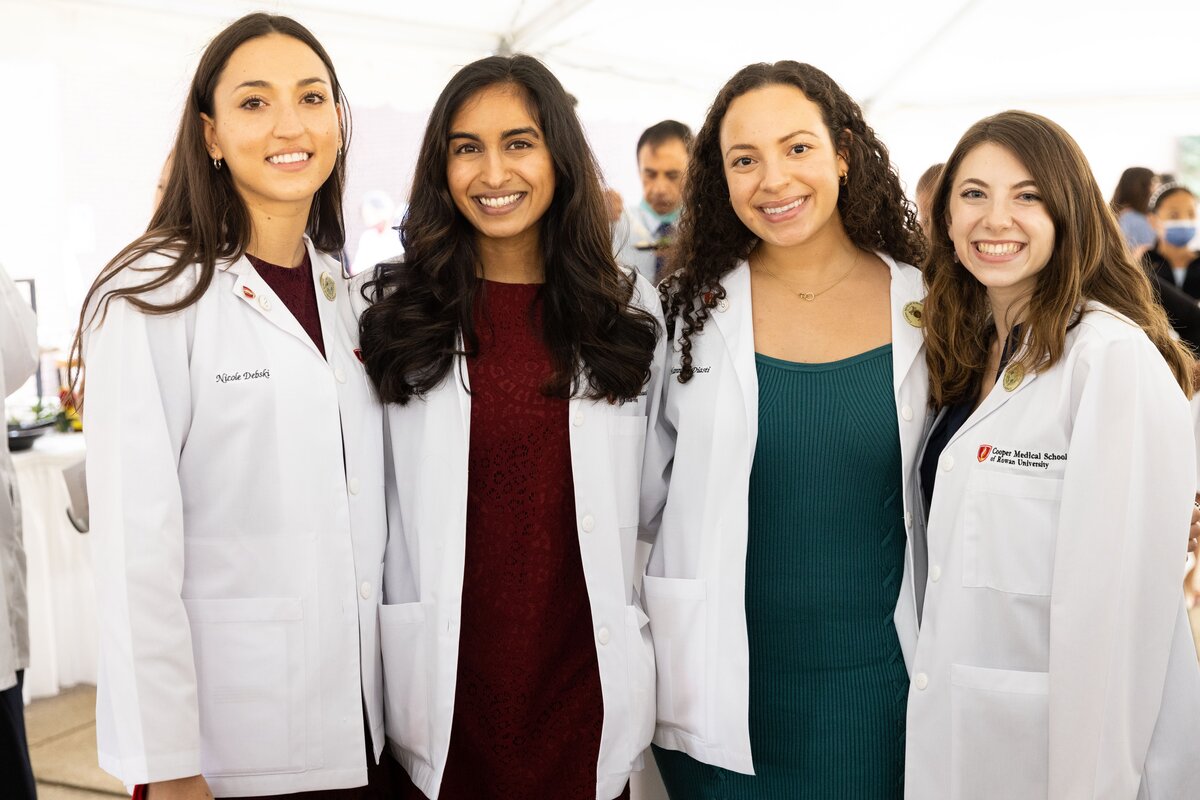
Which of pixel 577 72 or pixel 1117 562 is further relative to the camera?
pixel 577 72

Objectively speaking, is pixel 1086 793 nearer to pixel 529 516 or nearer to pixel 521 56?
pixel 529 516

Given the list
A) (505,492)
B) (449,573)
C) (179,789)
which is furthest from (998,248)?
(179,789)

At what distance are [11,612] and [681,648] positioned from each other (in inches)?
56.8

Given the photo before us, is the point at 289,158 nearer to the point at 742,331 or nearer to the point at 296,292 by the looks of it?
the point at 296,292

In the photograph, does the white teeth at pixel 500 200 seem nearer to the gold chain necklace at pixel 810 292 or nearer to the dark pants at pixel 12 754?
the gold chain necklace at pixel 810 292

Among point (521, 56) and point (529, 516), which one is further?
point (521, 56)

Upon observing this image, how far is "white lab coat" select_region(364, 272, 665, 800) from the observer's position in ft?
6.05

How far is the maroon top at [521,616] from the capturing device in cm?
188

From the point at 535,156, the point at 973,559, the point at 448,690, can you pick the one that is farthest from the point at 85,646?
the point at 973,559

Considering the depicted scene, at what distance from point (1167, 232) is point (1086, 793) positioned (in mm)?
4603

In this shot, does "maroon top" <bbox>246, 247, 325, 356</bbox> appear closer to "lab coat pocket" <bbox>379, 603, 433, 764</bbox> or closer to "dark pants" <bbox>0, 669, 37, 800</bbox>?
"lab coat pocket" <bbox>379, 603, 433, 764</bbox>

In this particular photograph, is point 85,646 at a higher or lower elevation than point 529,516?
lower

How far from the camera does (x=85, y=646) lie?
4340 millimetres

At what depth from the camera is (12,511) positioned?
7.66ft
